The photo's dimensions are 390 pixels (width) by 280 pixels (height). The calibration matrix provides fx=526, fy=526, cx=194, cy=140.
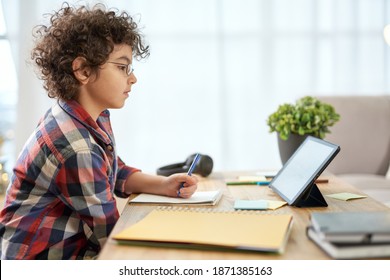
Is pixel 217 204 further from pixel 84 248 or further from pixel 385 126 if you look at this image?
pixel 385 126

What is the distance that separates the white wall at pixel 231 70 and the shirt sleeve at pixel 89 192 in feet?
7.82

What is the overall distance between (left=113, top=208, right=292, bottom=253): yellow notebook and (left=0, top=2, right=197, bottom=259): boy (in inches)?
7.0

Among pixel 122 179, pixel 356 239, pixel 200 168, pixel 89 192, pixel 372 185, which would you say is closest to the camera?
pixel 356 239

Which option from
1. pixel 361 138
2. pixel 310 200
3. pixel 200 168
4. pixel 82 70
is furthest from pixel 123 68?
pixel 361 138

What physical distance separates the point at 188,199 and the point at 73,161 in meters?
0.34

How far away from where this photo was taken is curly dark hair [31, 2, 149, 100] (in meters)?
1.43

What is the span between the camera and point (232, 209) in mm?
1274

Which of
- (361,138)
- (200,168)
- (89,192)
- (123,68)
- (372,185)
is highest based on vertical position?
(123,68)

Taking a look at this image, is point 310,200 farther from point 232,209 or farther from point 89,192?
point 89,192

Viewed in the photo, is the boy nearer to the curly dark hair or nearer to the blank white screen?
the curly dark hair

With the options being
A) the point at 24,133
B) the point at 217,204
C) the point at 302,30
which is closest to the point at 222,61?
the point at 302,30

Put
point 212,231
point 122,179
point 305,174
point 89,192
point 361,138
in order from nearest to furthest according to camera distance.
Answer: point 212,231, point 89,192, point 305,174, point 122,179, point 361,138

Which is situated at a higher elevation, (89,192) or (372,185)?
(89,192)

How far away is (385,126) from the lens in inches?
112
